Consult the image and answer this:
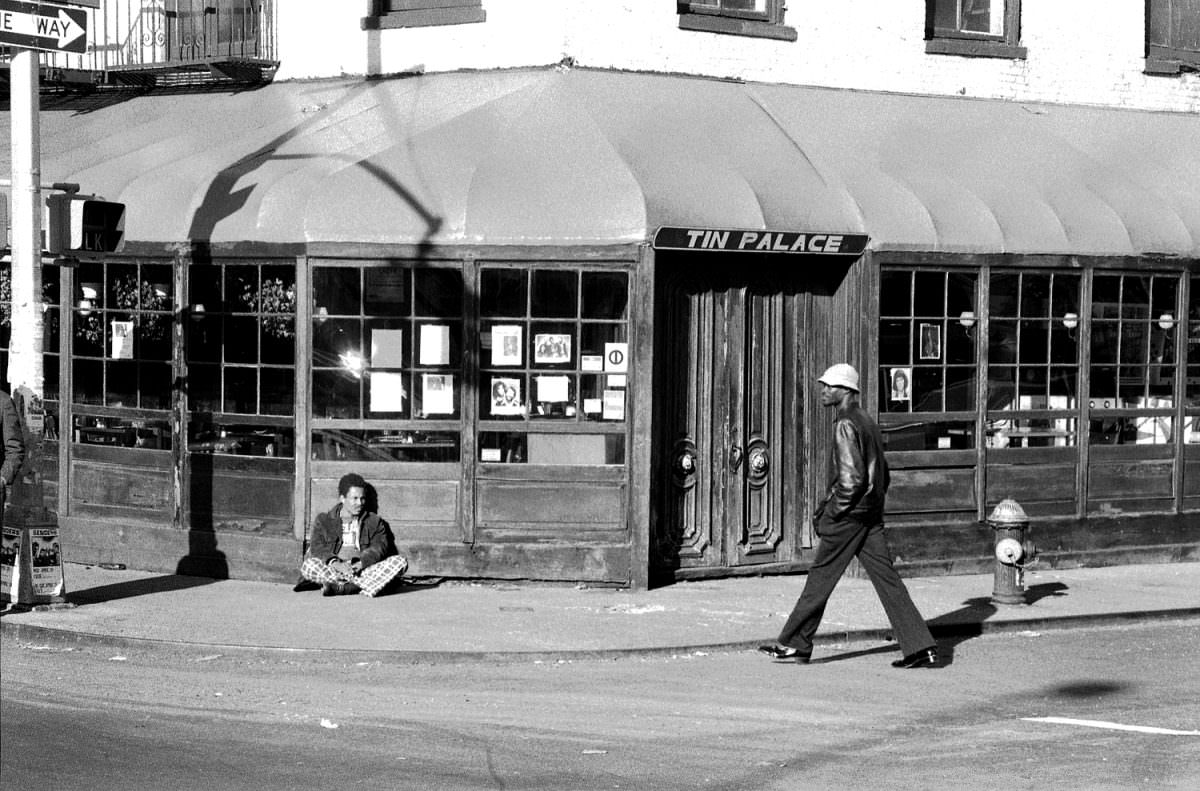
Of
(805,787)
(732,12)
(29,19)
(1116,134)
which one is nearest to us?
(805,787)

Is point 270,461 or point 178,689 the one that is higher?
point 270,461

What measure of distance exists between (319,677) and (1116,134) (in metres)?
9.60

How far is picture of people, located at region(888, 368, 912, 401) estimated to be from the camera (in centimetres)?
1463

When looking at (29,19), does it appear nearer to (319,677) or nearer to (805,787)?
(319,677)

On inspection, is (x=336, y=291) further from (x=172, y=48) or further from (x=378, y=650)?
(x=172, y=48)

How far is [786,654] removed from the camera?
11164 mm

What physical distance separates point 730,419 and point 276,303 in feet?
11.9

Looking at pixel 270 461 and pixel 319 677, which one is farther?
pixel 270 461

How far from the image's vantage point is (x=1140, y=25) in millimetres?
17047

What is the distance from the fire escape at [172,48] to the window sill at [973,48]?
577 cm

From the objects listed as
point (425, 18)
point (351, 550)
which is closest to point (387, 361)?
point (351, 550)

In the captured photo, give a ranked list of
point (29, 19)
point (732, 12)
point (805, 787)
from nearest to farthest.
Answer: point (805, 787), point (29, 19), point (732, 12)

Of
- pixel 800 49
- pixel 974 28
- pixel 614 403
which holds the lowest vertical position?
pixel 614 403

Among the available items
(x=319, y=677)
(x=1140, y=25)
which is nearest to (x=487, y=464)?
(x=319, y=677)
